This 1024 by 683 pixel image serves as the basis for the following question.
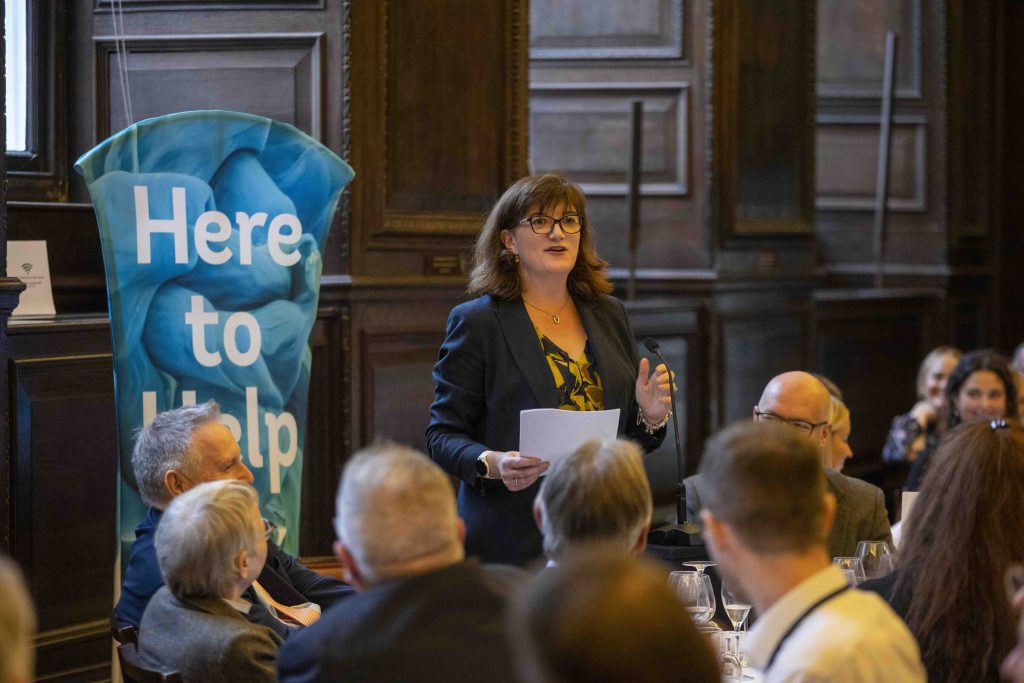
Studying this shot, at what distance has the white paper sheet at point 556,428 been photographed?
3012mm

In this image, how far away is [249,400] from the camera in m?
4.04

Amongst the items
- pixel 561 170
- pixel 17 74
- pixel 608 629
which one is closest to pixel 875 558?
pixel 608 629

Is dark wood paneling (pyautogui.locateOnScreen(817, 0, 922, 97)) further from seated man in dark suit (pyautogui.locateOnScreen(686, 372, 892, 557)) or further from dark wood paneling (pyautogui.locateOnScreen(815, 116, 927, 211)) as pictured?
seated man in dark suit (pyautogui.locateOnScreen(686, 372, 892, 557))

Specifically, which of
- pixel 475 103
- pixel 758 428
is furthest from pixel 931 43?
pixel 758 428

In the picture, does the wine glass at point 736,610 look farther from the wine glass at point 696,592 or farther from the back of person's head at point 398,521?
the back of person's head at point 398,521

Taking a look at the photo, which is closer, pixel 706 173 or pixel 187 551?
pixel 187 551

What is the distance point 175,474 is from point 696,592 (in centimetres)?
124

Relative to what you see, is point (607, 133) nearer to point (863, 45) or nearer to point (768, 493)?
point (863, 45)

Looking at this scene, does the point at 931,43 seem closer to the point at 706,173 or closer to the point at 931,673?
the point at 706,173

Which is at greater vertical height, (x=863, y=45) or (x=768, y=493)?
(x=863, y=45)

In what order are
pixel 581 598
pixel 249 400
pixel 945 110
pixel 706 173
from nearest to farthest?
pixel 581 598
pixel 249 400
pixel 706 173
pixel 945 110

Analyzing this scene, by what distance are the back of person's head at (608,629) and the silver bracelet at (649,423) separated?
1.91 m

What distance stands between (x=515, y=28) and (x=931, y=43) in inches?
187

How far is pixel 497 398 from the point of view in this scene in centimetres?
324
